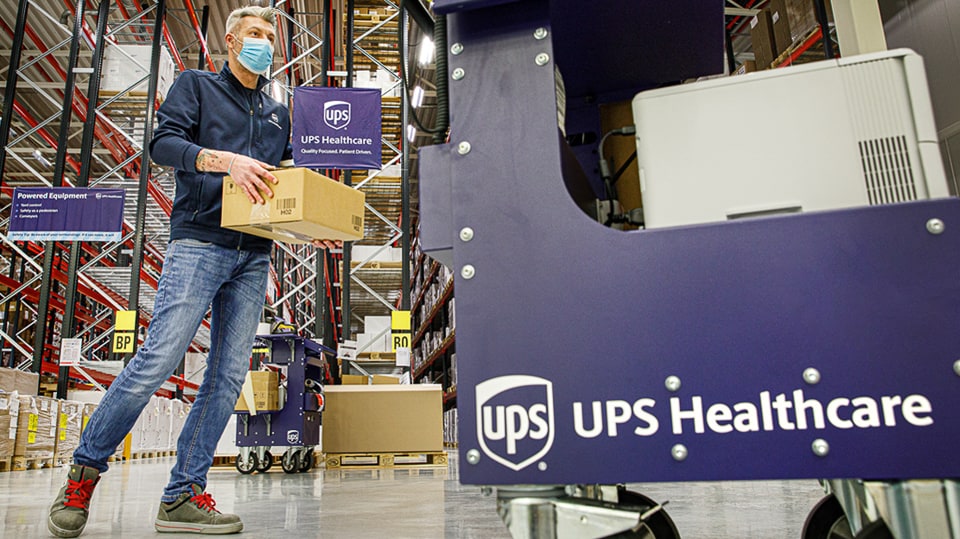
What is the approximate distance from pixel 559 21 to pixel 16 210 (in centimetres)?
845

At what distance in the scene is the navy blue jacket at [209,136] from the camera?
2102 millimetres

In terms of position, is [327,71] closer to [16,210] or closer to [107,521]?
[16,210]

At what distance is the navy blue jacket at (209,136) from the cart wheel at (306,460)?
13.4 ft

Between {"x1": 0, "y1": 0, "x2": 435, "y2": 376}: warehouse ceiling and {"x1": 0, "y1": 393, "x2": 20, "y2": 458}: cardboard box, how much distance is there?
2359mm

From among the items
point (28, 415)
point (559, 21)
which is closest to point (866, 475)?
point (559, 21)

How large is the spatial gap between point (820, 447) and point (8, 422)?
7.53m

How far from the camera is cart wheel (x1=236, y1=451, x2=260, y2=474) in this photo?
573 cm

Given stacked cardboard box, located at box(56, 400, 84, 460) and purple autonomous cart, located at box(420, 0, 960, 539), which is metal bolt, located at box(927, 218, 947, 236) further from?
stacked cardboard box, located at box(56, 400, 84, 460)

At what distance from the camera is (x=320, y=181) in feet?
6.19

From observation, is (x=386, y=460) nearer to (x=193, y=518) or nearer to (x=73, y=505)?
(x=193, y=518)

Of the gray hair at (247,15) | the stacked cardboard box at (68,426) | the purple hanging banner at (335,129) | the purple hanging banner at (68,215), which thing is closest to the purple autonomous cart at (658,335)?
the gray hair at (247,15)

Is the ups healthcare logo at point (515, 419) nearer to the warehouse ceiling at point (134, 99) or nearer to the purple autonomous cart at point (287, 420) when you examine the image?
the purple autonomous cart at point (287, 420)

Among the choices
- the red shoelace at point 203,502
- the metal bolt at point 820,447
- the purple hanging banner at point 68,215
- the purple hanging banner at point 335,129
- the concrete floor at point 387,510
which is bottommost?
the concrete floor at point 387,510

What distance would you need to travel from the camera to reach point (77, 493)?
1971mm
